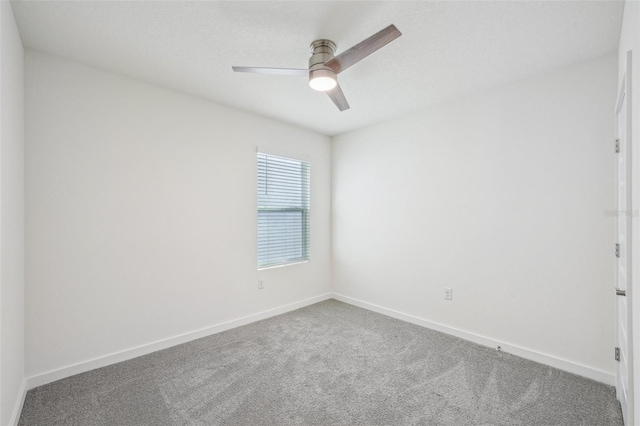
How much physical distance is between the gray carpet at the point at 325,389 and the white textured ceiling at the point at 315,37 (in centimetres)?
251

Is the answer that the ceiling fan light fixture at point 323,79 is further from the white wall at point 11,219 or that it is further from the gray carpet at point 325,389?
the gray carpet at point 325,389

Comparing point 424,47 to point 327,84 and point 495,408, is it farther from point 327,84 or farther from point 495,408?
point 495,408

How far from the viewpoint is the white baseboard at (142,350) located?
2182 mm

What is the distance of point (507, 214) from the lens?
8.83ft

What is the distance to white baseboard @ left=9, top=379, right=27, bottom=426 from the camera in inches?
68.1

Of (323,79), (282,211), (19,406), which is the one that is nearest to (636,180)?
(323,79)

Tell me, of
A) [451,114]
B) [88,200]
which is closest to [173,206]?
[88,200]

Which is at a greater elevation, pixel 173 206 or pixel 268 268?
pixel 173 206

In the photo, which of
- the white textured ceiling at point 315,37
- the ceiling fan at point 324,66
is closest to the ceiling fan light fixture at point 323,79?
the ceiling fan at point 324,66

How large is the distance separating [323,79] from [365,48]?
0.37 metres

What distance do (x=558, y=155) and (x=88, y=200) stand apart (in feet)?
12.9

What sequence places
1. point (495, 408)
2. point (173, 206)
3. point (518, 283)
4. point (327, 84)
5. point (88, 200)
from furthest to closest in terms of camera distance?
point (173, 206), point (518, 283), point (88, 200), point (327, 84), point (495, 408)

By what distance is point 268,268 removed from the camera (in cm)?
362

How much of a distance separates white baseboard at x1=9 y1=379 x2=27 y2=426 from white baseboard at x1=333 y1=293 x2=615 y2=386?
3.30 metres
